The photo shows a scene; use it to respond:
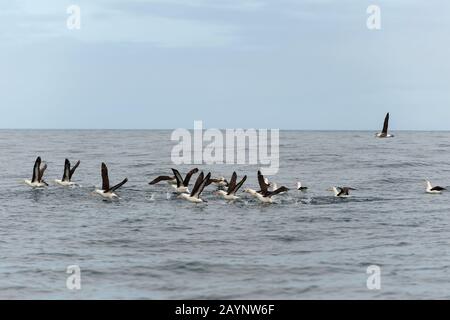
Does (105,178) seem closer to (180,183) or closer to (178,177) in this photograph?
(178,177)

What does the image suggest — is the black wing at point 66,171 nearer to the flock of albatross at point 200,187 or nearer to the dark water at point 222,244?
the flock of albatross at point 200,187

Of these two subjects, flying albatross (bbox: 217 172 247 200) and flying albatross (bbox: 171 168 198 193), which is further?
flying albatross (bbox: 171 168 198 193)

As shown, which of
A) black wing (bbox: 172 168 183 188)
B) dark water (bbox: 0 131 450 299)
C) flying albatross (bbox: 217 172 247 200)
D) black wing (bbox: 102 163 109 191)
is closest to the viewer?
dark water (bbox: 0 131 450 299)

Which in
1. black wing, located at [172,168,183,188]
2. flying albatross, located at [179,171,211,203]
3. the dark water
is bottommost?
the dark water

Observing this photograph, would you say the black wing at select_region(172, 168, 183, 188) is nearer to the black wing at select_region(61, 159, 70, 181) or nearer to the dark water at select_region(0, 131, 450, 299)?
the dark water at select_region(0, 131, 450, 299)

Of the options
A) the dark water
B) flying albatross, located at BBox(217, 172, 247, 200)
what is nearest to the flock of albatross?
flying albatross, located at BBox(217, 172, 247, 200)

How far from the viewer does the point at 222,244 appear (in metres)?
19.1

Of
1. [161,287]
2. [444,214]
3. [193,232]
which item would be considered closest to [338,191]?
[444,214]

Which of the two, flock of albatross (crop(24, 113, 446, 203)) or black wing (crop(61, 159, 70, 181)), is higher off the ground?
black wing (crop(61, 159, 70, 181))

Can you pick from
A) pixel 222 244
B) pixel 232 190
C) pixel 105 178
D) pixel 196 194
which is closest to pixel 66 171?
pixel 105 178

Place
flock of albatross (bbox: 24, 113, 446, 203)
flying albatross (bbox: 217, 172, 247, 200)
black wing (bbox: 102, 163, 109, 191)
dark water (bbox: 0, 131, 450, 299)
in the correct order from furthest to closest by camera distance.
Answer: flying albatross (bbox: 217, 172, 247, 200), flock of albatross (bbox: 24, 113, 446, 203), black wing (bbox: 102, 163, 109, 191), dark water (bbox: 0, 131, 450, 299)

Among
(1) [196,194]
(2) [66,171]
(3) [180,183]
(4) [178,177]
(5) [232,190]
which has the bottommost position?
(1) [196,194]

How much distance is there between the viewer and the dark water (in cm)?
1464
